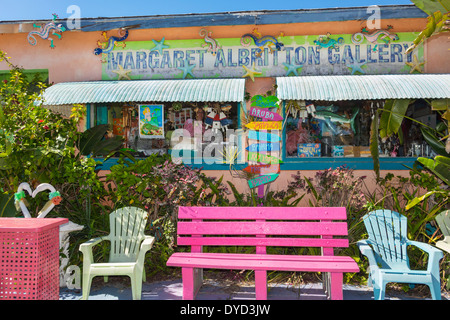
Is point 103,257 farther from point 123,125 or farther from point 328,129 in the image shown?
point 328,129

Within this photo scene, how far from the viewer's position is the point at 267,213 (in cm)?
436

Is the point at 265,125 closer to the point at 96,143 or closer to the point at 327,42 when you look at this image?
the point at 327,42

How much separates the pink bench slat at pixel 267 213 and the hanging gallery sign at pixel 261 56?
130 inches

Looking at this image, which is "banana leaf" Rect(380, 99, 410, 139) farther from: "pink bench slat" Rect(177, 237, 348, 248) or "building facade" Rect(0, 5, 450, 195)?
"pink bench slat" Rect(177, 237, 348, 248)

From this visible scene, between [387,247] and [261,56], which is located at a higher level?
[261,56]

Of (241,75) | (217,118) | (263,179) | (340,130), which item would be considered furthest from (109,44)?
(340,130)

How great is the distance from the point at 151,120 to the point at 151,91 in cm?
101

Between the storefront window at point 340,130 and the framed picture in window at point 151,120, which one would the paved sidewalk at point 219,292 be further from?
the framed picture in window at point 151,120

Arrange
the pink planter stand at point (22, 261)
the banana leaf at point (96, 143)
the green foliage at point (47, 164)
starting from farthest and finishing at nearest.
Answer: the banana leaf at point (96, 143) < the green foliage at point (47, 164) < the pink planter stand at point (22, 261)

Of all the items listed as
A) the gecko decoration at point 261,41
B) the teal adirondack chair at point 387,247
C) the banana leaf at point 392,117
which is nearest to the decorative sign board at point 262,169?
the banana leaf at point 392,117

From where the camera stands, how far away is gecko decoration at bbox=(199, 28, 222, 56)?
274 inches

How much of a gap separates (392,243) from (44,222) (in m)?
4.05

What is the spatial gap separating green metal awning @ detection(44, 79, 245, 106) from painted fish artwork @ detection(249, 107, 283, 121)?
65 centimetres

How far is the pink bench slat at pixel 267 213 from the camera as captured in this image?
4270 millimetres
